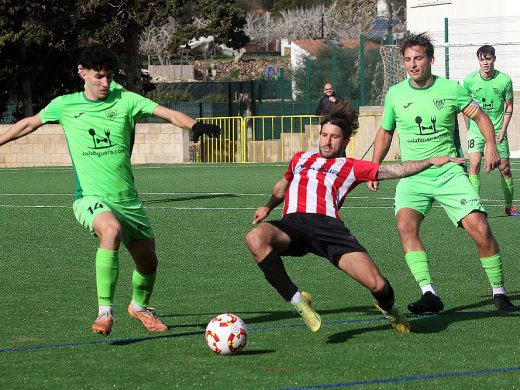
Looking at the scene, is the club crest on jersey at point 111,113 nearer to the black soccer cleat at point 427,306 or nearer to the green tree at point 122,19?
the black soccer cleat at point 427,306

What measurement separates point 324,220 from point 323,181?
0.93ft

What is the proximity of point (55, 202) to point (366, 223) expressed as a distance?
21.4 feet

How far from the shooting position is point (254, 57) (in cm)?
10450

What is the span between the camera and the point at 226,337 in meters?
7.27

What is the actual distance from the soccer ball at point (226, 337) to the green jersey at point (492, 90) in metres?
9.81

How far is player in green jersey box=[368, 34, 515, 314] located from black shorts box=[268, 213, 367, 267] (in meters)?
1.23

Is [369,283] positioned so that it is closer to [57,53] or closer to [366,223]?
[366,223]

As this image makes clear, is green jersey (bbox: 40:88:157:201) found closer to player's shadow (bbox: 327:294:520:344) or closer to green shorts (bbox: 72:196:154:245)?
green shorts (bbox: 72:196:154:245)

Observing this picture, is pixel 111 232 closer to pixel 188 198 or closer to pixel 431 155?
pixel 431 155

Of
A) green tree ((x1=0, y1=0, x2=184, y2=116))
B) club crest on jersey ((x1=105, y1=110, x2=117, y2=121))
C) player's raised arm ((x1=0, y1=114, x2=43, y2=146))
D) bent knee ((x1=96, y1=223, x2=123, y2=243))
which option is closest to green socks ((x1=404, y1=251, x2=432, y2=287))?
bent knee ((x1=96, y1=223, x2=123, y2=243))

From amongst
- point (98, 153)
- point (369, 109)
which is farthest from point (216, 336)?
point (369, 109)

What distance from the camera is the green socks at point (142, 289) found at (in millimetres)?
8625

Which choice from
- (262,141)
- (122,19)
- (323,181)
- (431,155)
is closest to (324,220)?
(323,181)

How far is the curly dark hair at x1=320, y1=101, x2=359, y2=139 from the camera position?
8.19 m
